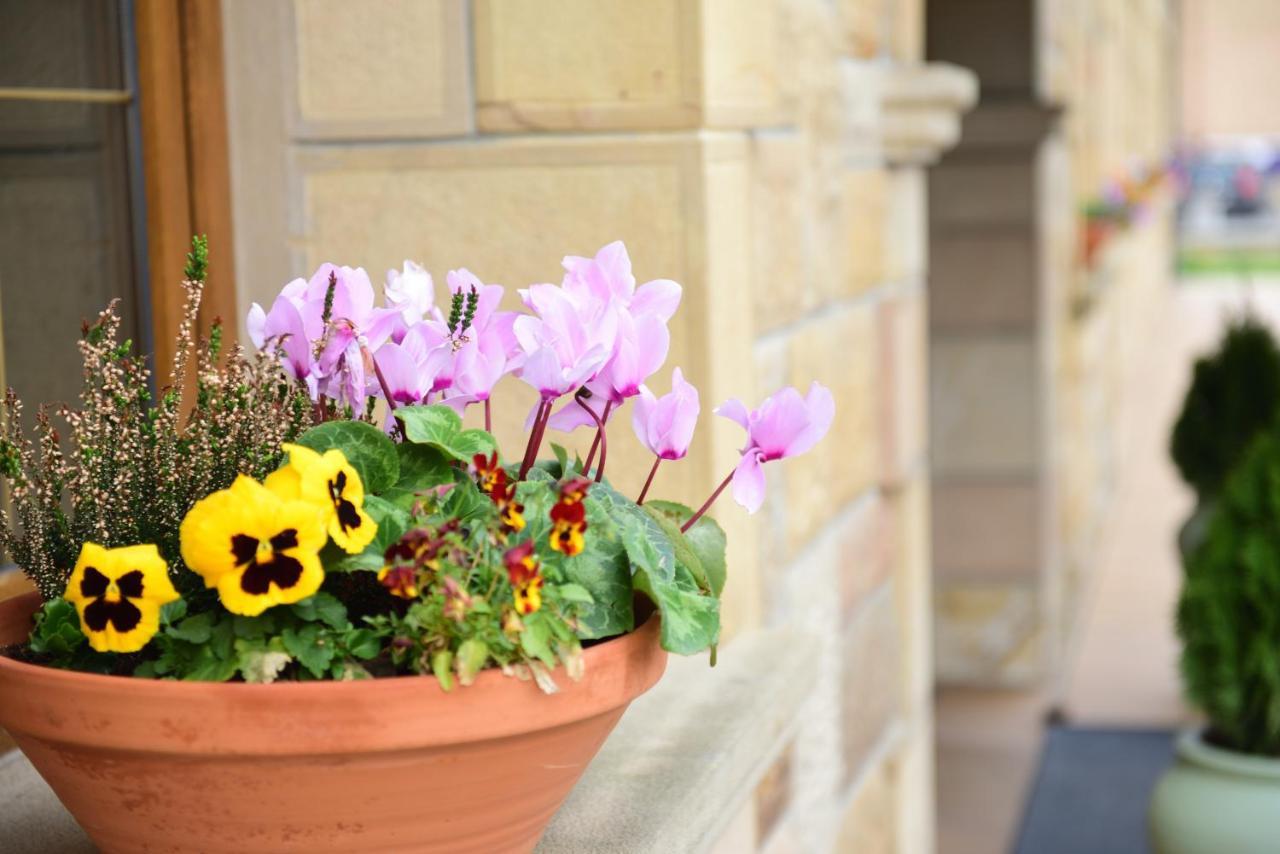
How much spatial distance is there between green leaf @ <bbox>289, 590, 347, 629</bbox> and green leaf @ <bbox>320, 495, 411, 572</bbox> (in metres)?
0.02

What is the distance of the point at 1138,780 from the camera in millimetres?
4555

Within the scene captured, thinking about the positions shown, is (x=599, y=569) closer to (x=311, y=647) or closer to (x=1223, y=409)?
(x=311, y=647)

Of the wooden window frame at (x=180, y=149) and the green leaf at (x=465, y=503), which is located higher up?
the wooden window frame at (x=180, y=149)

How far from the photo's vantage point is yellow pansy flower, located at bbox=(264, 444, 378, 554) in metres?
0.86

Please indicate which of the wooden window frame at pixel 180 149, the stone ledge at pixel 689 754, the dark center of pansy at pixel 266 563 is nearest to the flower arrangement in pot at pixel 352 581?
the dark center of pansy at pixel 266 563

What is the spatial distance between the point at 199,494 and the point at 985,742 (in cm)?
425

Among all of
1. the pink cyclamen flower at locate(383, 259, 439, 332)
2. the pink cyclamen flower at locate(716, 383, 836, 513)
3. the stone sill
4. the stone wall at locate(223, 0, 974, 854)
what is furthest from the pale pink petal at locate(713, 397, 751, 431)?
the stone wall at locate(223, 0, 974, 854)

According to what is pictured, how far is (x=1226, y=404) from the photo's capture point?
457 centimetres

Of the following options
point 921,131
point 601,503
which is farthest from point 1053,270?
point 601,503

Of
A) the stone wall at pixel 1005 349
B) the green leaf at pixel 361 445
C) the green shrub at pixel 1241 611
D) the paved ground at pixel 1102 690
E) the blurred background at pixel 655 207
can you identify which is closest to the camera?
the green leaf at pixel 361 445

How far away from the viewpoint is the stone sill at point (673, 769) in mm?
1155

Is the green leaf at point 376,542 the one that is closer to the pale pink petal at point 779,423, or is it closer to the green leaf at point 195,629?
the green leaf at point 195,629

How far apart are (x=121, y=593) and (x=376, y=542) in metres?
0.14

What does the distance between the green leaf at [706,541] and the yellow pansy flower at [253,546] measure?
1.05 ft
